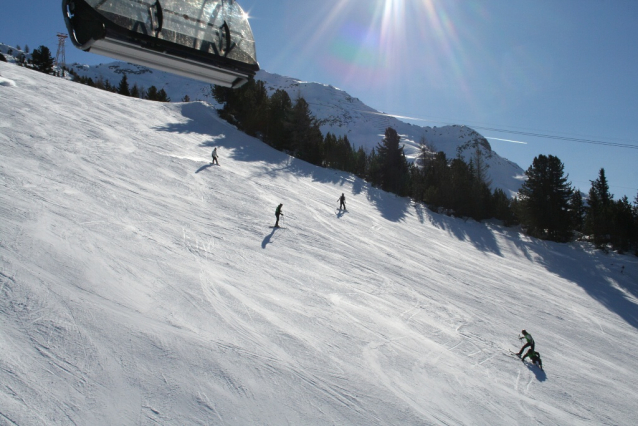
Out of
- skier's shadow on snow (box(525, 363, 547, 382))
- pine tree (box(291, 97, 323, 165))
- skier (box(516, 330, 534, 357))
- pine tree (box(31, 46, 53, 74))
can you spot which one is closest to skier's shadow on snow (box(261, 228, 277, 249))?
skier (box(516, 330, 534, 357))

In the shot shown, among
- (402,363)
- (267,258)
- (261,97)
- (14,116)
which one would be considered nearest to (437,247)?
(267,258)

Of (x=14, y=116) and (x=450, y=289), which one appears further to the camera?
(x=14, y=116)

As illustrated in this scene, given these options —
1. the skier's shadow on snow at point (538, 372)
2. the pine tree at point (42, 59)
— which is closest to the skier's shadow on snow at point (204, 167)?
the skier's shadow on snow at point (538, 372)

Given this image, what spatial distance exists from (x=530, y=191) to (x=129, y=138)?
33.2 metres

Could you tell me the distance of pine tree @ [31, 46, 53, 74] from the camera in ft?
141

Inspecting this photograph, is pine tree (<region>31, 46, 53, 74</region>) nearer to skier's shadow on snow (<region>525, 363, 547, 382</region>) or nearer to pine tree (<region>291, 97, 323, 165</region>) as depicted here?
pine tree (<region>291, 97, 323, 165</region>)

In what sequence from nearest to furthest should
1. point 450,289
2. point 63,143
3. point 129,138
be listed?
point 450,289, point 63,143, point 129,138

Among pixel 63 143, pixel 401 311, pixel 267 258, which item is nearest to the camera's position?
pixel 401 311

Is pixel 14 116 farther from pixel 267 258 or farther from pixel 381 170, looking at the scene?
pixel 381 170

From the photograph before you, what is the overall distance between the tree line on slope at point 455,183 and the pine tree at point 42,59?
896 inches

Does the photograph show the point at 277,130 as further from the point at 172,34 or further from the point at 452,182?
the point at 172,34

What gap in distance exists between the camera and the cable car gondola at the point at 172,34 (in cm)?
269

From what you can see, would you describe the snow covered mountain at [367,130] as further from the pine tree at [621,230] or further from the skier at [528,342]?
the skier at [528,342]

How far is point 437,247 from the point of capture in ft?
69.7
